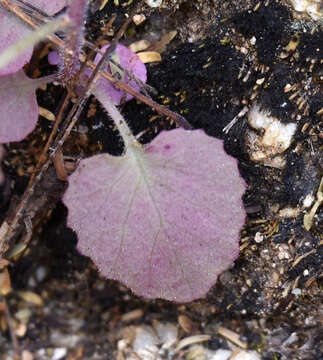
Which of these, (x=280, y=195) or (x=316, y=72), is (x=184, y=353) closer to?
(x=280, y=195)

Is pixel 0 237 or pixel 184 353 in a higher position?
pixel 0 237

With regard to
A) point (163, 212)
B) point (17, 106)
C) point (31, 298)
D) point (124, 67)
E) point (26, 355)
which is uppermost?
point (124, 67)

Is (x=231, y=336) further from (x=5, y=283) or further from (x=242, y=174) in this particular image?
(x=5, y=283)

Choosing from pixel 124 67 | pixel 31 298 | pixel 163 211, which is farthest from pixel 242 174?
pixel 31 298

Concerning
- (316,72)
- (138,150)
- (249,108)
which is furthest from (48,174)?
(316,72)

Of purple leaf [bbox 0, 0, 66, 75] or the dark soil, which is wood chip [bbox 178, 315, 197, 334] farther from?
purple leaf [bbox 0, 0, 66, 75]

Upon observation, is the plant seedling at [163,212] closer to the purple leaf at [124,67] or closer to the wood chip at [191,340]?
the purple leaf at [124,67]
